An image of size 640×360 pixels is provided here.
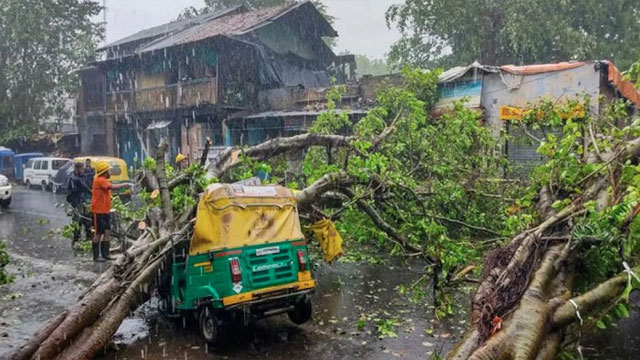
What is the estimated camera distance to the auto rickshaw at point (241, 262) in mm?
6023

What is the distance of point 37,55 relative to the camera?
36.0m

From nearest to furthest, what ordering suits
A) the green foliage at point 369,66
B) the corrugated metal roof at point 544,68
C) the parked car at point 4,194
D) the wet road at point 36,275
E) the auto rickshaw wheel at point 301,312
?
1. the auto rickshaw wheel at point 301,312
2. the wet road at point 36,275
3. the corrugated metal roof at point 544,68
4. the parked car at point 4,194
5. the green foliage at point 369,66

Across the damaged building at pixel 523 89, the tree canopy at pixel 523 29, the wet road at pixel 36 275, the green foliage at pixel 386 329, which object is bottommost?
the wet road at pixel 36 275

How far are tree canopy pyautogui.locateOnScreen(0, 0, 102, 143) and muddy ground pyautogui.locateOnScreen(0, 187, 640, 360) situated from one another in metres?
29.6

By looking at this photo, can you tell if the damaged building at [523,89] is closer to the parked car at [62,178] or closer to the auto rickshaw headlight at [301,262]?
the auto rickshaw headlight at [301,262]

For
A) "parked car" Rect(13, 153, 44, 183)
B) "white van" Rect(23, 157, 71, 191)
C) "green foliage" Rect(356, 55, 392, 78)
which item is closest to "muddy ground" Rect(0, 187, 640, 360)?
"white van" Rect(23, 157, 71, 191)

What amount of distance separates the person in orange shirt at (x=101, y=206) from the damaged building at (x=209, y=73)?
12.5m

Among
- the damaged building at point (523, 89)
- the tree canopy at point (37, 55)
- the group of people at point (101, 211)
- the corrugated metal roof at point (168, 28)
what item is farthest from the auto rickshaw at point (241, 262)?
the tree canopy at point (37, 55)

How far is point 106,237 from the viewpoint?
10.6m

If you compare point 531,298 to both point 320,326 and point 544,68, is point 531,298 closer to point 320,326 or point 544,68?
point 320,326

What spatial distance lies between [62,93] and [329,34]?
20482 millimetres

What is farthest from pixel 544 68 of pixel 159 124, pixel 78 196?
pixel 159 124

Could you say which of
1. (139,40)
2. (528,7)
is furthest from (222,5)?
(528,7)

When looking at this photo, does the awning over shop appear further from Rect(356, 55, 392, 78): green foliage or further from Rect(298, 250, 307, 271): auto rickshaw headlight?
Rect(356, 55, 392, 78): green foliage
